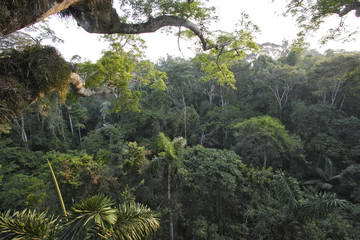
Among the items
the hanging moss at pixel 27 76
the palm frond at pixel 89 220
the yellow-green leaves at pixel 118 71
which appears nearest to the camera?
the hanging moss at pixel 27 76

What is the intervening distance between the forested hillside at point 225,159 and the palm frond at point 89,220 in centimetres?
152

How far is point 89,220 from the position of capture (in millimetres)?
2092

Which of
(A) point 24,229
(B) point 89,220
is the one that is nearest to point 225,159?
(B) point 89,220

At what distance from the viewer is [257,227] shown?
5.21m

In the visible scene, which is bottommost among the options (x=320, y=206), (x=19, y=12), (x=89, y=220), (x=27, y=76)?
(x=320, y=206)

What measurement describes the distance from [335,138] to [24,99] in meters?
14.3

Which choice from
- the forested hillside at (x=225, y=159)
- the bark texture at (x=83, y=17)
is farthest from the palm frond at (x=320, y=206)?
the bark texture at (x=83, y=17)

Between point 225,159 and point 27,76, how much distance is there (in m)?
6.81

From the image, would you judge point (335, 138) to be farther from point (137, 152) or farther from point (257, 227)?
point (137, 152)

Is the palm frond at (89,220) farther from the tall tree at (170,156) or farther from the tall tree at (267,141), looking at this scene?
the tall tree at (267,141)

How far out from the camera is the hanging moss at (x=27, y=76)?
1599 millimetres

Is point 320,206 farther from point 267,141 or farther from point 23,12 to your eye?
point 267,141

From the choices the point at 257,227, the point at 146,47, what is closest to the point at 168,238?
the point at 257,227

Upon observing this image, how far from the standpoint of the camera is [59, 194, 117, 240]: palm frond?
6.66 feet
